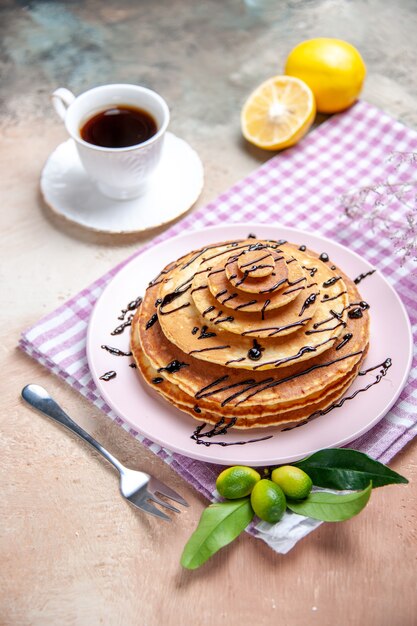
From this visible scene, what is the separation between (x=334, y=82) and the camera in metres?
2.98

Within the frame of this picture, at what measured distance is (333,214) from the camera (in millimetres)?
2762

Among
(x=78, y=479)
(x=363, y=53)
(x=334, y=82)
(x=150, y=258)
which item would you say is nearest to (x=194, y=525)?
(x=78, y=479)

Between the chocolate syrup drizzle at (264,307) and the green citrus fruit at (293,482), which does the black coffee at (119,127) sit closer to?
the chocolate syrup drizzle at (264,307)

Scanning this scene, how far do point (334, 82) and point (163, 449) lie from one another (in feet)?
5.98

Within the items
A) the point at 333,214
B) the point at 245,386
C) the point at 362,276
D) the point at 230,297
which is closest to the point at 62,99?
the point at 333,214

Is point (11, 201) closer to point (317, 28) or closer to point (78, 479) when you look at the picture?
point (78, 479)

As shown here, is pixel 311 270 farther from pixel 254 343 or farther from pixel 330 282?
pixel 254 343

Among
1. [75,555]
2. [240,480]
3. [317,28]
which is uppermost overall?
[317,28]

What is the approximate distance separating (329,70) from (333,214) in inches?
27.4

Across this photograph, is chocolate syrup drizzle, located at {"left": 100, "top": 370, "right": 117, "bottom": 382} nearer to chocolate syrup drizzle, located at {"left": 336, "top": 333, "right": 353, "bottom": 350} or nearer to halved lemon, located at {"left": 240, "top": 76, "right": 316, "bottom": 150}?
chocolate syrup drizzle, located at {"left": 336, "top": 333, "right": 353, "bottom": 350}

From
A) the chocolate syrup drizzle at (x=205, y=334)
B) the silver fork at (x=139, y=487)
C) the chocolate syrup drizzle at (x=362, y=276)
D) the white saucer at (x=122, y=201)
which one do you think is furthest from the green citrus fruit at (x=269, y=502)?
the white saucer at (x=122, y=201)

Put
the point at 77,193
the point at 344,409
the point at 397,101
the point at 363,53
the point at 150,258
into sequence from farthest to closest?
the point at 363,53
the point at 397,101
the point at 77,193
the point at 150,258
the point at 344,409

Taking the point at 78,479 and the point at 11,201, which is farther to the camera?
the point at 11,201

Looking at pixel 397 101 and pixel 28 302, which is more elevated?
pixel 397 101
